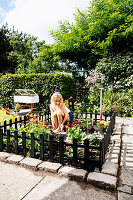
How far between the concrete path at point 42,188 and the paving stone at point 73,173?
0.07 metres

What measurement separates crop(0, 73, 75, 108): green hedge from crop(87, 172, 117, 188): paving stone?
5.65 metres

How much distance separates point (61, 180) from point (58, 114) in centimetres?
168

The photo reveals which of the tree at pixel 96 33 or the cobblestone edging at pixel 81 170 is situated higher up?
the tree at pixel 96 33

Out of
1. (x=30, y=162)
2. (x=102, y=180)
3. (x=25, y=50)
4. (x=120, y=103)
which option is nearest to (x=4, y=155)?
(x=30, y=162)

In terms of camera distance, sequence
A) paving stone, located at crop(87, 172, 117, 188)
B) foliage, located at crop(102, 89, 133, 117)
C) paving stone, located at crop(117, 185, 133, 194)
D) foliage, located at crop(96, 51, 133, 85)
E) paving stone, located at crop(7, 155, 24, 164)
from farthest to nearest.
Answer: foliage, located at crop(96, 51, 133, 85), foliage, located at crop(102, 89, 133, 117), paving stone, located at crop(7, 155, 24, 164), paving stone, located at crop(87, 172, 117, 188), paving stone, located at crop(117, 185, 133, 194)

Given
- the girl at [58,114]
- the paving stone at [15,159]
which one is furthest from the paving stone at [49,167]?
the girl at [58,114]

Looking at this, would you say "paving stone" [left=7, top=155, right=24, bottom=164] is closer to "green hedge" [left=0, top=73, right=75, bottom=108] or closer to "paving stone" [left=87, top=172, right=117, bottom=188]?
"paving stone" [left=87, top=172, right=117, bottom=188]

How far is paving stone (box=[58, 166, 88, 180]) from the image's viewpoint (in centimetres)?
201

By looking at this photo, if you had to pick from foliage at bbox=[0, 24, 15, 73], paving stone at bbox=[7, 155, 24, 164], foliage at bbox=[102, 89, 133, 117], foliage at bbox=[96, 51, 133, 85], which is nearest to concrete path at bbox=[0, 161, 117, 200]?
paving stone at bbox=[7, 155, 24, 164]

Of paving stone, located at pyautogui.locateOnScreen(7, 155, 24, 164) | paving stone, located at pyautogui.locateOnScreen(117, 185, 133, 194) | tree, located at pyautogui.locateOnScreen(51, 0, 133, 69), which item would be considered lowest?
paving stone, located at pyautogui.locateOnScreen(117, 185, 133, 194)

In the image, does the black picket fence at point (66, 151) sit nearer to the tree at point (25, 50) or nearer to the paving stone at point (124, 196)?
the paving stone at point (124, 196)

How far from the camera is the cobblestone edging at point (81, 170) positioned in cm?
193

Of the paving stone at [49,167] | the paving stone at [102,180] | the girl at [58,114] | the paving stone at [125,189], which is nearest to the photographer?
the paving stone at [125,189]

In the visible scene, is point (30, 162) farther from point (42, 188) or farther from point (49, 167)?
point (42, 188)
